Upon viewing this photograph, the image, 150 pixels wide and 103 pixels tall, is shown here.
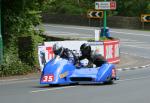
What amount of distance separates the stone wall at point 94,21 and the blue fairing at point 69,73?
41.1 m

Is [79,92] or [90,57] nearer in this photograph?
[79,92]

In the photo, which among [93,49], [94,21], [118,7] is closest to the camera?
[93,49]

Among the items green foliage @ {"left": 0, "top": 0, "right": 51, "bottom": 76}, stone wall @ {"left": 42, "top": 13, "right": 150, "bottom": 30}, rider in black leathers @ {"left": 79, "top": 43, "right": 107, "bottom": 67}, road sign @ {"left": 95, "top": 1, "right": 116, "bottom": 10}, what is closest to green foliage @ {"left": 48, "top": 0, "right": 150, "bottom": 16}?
stone wall @ {"left": 42, "top": 13, "right": 150, "bottom": 30}

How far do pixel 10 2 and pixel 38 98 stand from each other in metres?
11.7

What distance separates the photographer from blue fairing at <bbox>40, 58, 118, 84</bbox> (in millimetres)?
17562

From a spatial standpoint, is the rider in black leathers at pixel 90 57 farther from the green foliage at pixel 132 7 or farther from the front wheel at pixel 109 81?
the green foliage at pixel 132 7

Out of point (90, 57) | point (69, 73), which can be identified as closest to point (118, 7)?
point (90, 57)

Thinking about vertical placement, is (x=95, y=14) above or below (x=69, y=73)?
below

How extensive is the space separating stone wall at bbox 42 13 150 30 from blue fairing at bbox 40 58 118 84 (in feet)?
135

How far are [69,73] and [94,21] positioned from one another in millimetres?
44219

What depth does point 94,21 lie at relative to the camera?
203 feet

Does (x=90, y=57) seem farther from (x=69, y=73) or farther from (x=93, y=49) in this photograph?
(x=93, y=49)

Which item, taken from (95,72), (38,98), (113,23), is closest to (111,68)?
(95,72)

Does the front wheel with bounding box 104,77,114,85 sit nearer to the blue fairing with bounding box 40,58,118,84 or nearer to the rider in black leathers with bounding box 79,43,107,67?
the blue fairing with bounding box 40,58,118,84
